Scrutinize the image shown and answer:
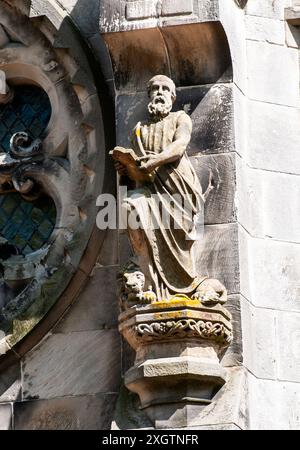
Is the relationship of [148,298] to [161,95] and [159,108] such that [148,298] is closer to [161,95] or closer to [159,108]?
[159,108]

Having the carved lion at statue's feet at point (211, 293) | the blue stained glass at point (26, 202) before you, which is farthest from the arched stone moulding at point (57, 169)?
the carved lion at statue's feet at point (211, 293)

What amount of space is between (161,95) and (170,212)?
88 centimetres

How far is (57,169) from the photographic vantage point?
53.1 feet

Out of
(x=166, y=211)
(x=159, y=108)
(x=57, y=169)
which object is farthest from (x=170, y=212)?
(x=57, y=169)

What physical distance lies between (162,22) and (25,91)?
6.04 feet

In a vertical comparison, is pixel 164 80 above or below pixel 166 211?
above

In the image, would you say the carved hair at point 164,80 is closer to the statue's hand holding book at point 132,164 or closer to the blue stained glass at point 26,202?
the statue's hand holding book at point 132,164

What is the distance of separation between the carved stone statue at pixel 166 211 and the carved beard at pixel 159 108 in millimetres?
99

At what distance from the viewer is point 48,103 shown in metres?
16.6

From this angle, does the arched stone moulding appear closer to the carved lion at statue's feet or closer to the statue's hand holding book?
the statue's hand holding book

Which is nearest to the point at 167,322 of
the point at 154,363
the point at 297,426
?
the point at 154,363

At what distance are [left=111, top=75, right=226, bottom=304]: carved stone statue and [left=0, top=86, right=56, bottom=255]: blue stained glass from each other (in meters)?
1.46

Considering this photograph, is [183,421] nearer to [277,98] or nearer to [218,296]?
[218,296]

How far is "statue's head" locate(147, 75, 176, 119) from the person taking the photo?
15.1 meters
